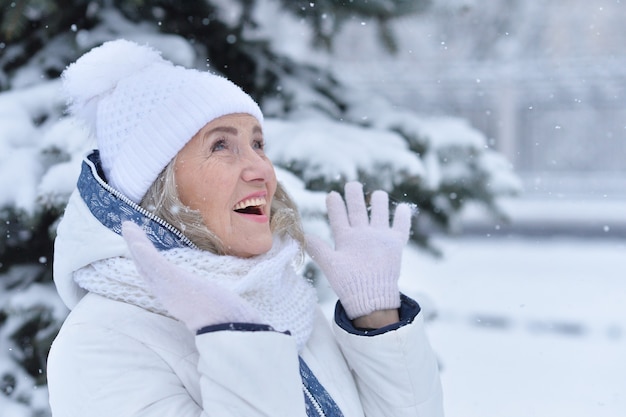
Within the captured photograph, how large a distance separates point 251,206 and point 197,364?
0.38 m

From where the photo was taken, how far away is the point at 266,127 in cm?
293

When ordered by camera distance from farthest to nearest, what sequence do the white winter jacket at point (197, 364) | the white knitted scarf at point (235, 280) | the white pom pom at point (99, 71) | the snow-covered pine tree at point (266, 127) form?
the snow-covered pine tree at point (266, 127)
the white pom pom at point (99, 71)
the white knitted scarf at point (235, 280)
the white winter jacket at point (197, 364)

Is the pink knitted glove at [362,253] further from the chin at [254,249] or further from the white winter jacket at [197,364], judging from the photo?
the chin at [254,249]

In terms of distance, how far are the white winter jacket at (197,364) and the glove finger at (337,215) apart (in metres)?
0.27

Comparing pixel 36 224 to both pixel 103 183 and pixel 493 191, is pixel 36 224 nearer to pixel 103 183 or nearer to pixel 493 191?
pixel 103 183

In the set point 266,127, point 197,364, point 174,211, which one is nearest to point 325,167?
point 266,127

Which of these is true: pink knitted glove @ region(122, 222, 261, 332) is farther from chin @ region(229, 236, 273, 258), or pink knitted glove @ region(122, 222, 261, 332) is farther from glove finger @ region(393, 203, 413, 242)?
glove finger @ region(393, 203, 413, 242)

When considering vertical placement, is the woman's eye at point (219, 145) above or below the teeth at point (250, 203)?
above

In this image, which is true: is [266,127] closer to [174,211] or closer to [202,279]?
[174,211]

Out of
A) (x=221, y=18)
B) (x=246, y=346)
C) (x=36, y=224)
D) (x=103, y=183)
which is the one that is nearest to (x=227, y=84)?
(x=103, y=183)

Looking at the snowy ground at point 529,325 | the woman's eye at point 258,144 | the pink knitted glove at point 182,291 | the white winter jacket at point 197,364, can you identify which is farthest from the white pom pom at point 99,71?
the snowy ground at point 529,325

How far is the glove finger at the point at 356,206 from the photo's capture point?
72.4 inches

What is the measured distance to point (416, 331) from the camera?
162cm

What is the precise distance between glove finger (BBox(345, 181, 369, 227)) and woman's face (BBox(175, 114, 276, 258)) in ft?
1.10
